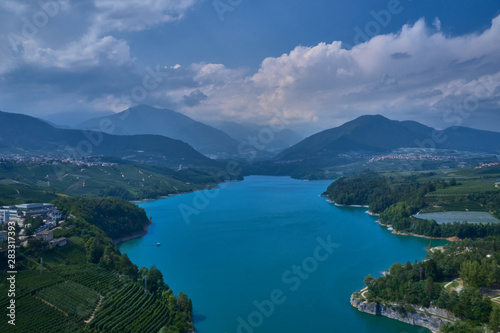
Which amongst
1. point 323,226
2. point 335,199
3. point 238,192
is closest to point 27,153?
point 238,192

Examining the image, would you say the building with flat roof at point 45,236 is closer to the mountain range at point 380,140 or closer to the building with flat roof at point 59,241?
the building with flat roof at point 59,241

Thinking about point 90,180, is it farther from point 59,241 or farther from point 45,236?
point 59,241

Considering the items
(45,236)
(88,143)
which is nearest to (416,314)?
(45,236)

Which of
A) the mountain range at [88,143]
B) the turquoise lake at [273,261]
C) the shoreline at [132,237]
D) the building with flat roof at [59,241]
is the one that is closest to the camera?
the turquoise lake at [273,261]

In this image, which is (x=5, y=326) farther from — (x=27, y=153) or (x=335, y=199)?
(x=27, y=153)

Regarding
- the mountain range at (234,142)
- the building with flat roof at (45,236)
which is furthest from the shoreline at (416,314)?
the mountain range at (234,142)

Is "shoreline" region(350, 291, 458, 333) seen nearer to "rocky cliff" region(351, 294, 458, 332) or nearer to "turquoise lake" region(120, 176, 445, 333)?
"rocky cliff" region(351, 294, 458, 332)
